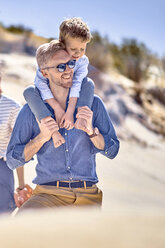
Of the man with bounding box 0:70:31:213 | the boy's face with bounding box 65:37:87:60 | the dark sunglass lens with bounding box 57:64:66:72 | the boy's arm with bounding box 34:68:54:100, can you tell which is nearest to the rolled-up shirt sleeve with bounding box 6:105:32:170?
the boy's arm with bounding box 34:68:54:100

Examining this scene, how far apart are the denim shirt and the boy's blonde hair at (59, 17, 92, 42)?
19.6 inches

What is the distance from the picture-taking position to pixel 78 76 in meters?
2.71

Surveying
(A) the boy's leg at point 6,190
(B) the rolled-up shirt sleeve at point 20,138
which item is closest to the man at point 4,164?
(A) the boy's leg at point 6,190

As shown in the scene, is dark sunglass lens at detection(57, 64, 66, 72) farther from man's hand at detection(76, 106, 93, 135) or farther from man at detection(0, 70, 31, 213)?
man at detection(0, 70, 31, 213)

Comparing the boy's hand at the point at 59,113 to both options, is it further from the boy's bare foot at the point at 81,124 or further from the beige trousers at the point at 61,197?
the beige trousers at the point at 61,197

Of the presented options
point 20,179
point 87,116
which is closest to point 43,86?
point 87,116

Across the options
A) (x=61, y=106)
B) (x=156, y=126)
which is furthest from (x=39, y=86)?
(x=156, y=126)

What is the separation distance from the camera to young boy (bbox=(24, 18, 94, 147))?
257cm

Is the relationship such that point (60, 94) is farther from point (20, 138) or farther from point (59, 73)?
point (20, 138)

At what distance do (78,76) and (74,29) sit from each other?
0.31 metres

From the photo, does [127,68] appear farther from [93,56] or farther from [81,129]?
[81,129]

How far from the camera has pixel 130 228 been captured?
0.93 metres

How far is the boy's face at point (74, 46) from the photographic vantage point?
8.50 ft

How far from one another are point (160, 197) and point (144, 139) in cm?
532
